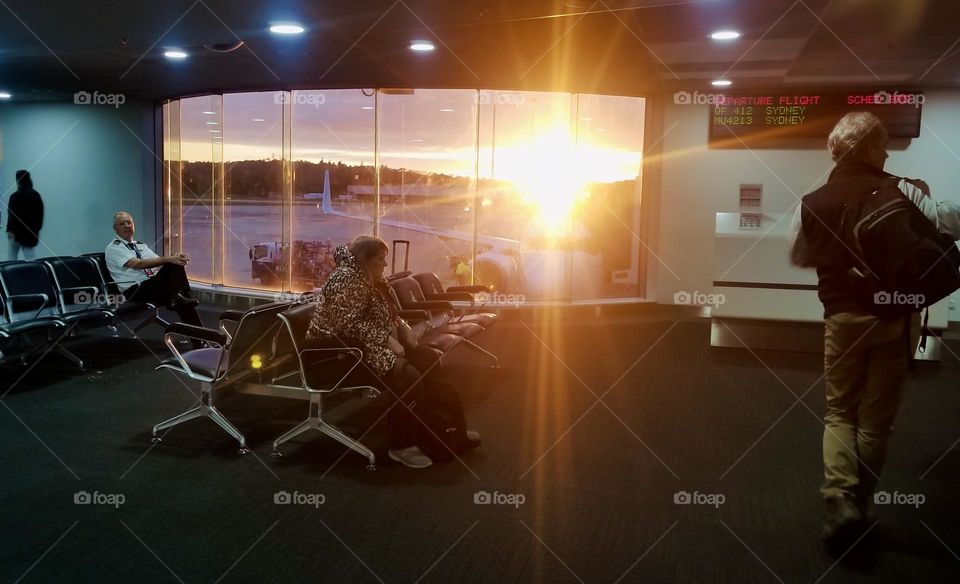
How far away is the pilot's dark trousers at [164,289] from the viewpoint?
618 centimetres

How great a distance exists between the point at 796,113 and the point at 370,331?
659 cm

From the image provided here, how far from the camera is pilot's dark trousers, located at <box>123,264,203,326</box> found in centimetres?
618

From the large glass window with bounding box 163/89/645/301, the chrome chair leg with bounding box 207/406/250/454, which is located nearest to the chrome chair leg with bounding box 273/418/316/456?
the chrome chair leg with bounding box 207/406/250/454

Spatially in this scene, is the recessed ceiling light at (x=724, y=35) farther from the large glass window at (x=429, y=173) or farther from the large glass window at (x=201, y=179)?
the large glass window at (x=201, y=179)

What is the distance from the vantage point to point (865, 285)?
2736 millimetres

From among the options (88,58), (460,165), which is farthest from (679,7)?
(88,58)

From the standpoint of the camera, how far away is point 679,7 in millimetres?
Result: 4980

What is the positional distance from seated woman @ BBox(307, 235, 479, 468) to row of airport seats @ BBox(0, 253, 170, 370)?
1.71 meters

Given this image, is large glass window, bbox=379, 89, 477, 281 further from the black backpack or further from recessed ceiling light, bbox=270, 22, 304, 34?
the black backpack

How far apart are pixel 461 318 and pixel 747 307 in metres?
2.88

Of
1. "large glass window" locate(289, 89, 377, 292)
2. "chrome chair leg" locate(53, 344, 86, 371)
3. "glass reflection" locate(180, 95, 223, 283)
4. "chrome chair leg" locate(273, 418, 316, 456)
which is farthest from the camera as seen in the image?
"glass reflection" locate(180, 95, 223, 283)

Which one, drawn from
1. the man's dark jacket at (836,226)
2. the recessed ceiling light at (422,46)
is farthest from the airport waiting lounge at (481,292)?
the recessed ceiling light at (422,46)

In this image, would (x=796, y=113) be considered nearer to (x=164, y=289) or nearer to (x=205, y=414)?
(x=164, y=289)

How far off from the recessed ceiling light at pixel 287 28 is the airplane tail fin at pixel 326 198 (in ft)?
11.2
